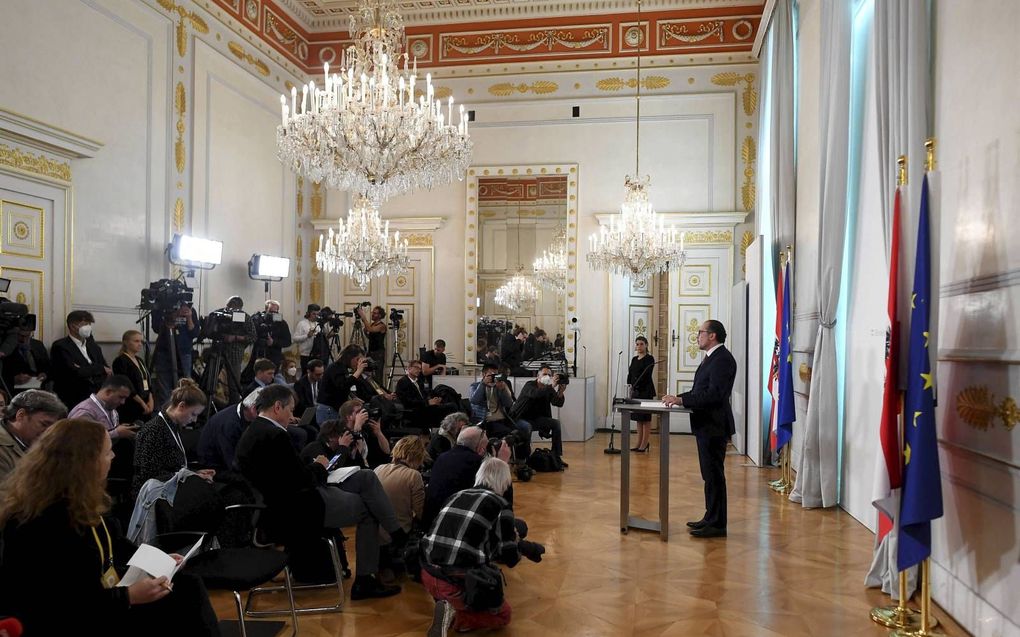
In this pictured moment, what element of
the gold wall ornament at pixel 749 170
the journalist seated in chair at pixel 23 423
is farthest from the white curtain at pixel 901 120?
the gold wall ornament at pixel 749 170

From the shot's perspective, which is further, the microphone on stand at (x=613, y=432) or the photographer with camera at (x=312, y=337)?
the photographer with camera at (x=312, y=337)

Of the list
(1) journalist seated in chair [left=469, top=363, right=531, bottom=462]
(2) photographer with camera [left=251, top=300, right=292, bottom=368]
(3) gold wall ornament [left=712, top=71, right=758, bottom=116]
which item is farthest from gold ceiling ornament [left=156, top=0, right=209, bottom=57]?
(3) gold wall ornament [left=712, top=71, right=758, bottom=116]

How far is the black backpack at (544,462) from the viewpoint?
8.22 m

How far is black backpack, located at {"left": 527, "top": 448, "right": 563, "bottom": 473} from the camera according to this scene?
822cm

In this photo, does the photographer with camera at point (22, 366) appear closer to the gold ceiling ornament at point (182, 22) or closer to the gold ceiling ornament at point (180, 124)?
the gold ceiling ornament at point (180, 124)

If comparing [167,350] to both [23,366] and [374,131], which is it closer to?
[23,366]

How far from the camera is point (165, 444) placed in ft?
13.4

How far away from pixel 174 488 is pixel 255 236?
7.92m

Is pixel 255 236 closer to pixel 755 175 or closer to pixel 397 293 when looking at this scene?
pixel 397 293

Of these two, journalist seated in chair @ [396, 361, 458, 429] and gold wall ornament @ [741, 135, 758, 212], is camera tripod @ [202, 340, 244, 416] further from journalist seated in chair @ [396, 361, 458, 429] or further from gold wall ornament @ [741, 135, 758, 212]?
gold wall ornament @ [741, 135, 758, 212]

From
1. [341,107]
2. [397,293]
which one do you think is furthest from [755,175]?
[341,107]

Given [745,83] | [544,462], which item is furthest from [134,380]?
[745,83]

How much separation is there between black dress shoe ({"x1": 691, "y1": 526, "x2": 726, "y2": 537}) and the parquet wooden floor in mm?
69

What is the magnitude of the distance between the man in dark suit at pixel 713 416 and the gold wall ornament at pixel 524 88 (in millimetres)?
7527
